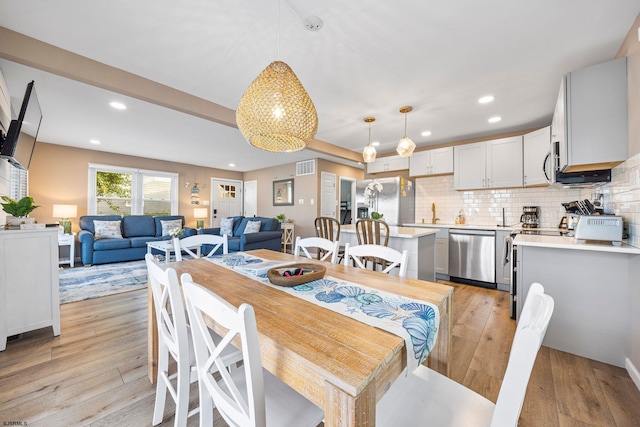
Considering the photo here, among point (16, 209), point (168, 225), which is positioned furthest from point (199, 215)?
point (16, 209)

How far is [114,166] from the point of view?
18.8ft

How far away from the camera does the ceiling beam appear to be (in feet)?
6.11

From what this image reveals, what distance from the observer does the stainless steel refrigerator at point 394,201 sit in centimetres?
451

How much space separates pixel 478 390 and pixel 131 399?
6.97 feet

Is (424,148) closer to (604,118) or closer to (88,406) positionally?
(604,118)

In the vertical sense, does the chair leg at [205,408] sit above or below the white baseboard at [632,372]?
above

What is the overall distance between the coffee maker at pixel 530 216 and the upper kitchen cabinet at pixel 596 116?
160 centimetres

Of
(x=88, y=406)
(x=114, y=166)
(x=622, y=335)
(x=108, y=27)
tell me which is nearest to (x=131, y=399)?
(x=88, y=406)

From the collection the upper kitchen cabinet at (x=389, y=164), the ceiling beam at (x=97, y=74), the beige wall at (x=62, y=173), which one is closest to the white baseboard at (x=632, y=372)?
the upper kitchen cabinet at (x=389, y=164)

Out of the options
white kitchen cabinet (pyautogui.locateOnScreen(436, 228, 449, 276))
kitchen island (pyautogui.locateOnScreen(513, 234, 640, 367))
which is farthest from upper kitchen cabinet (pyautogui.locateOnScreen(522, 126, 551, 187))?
kitchen island (pyautogui.locateOnScreen(513, 234, 640, 367))

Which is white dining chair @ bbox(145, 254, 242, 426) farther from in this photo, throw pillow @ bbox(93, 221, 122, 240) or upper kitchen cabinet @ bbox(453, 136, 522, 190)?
throw pillow @ bbox(93, 221, 122, 240)

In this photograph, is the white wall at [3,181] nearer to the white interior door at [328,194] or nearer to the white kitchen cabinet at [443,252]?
the white interior door at [328,194]

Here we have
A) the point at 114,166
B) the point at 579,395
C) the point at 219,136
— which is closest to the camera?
the point at 579,395

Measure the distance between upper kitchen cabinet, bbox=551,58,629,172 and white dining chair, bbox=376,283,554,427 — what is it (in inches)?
71.9
